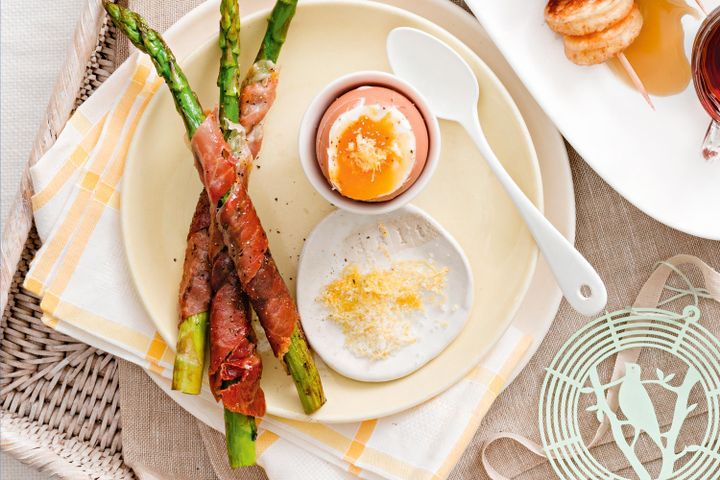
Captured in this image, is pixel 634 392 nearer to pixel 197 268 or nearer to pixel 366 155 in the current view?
pixel 366 155

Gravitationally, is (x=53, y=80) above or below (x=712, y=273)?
above

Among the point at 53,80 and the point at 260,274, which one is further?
the point at 53,80

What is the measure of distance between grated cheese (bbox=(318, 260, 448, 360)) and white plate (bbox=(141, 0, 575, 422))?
0.76ft

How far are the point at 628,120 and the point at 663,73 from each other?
0.13 meters

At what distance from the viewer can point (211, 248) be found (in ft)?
4.83

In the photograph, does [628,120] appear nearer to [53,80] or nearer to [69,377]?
[69,377]

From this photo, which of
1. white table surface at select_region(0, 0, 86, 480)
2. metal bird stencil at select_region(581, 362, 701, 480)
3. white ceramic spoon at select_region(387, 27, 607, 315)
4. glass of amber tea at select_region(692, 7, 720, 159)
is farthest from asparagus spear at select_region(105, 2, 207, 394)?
glass of amber tea at select_region(692, 7, 720, 159)

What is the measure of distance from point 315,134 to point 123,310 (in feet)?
1.80

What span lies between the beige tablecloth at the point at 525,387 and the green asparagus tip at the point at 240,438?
19 centimetres

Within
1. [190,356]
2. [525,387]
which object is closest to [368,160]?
[190,356]

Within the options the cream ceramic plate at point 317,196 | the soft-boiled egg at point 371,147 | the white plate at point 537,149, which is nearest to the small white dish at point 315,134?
the soft-boiled egg at point 371,147

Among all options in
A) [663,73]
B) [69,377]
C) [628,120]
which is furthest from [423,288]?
[69,377]

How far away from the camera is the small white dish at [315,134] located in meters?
1.42

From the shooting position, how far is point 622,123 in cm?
156
